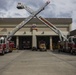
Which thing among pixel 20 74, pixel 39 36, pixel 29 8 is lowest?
pixel 20 74

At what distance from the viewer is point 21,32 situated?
76.6 meters

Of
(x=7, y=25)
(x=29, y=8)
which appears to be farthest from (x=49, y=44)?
(x=29, y=8)

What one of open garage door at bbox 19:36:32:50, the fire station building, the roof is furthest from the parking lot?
open garage door at bbox 19:36:32:50

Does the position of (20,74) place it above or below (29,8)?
below

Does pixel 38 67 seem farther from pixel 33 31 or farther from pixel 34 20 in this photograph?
pixel 34 20

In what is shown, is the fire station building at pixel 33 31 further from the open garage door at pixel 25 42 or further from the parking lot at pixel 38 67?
the parking lot at pixel 38 67

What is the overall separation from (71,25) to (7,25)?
18.6 metres

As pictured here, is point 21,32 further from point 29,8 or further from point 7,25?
point 29,8

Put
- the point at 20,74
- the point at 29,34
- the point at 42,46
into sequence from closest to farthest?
the point at 20,74 < the point at 42,46 < the point at 29,34

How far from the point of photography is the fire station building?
75.8 metres

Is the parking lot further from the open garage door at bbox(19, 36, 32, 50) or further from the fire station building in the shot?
the open garage door at bbox(19, 36, 32, 50)

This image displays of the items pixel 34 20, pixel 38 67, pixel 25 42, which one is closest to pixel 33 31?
pixel 34 20

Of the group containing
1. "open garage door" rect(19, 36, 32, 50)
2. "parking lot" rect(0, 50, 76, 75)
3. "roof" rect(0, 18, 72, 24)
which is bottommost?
"parking lot" rect(0, 50, 76, 75)

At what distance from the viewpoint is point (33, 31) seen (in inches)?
2992
